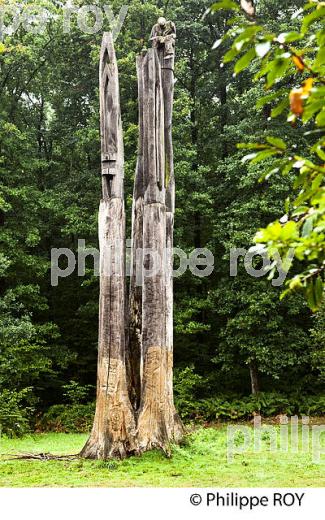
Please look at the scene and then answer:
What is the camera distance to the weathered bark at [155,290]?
7375mm

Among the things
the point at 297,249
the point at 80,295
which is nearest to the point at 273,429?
the point at 80,295

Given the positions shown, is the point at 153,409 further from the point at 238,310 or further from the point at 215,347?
the point at 215,347

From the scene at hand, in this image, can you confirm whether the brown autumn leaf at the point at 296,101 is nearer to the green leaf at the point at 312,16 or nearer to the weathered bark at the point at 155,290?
the green leaf at the point at 312,16

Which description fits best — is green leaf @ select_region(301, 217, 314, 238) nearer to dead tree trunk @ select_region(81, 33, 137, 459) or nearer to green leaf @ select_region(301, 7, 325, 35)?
green leaf @ select_region(301, 7, 325, 35)

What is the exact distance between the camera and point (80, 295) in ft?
50.4

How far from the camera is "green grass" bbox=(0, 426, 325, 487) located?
5.90 meters

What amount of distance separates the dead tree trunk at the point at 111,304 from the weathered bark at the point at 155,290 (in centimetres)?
28

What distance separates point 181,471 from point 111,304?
6.82 feet

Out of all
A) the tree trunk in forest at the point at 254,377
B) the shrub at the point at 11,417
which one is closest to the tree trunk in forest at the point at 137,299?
the shrub at the point at 11,417

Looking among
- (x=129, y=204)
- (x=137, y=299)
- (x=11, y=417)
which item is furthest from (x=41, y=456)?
(x=129, y=204)

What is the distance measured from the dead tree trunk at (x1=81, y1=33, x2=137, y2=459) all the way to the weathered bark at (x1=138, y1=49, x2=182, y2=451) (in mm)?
275

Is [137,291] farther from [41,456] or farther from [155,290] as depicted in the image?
[41,456]

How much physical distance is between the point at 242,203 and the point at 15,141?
210 inches

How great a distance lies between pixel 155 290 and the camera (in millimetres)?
7582
